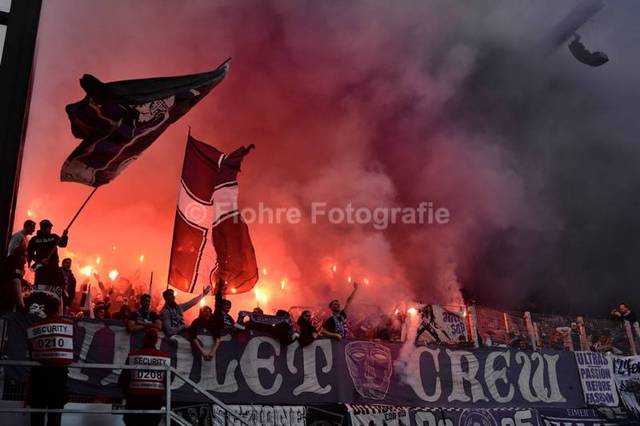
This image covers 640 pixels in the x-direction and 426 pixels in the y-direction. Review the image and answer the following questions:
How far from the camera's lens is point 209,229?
989 cm

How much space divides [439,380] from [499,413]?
119cm

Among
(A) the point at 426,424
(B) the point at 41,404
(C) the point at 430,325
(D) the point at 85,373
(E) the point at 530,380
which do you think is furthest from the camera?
(C) the point at 430,325

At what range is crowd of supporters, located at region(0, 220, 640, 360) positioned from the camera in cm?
767

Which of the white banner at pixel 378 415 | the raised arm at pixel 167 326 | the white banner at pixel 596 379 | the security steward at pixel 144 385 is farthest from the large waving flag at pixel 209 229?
the white banner at pixel 596 379

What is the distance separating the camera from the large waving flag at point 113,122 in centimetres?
824

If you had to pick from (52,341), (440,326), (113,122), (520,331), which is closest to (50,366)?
(52,341)

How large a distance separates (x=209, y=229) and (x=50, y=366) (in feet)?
14.1

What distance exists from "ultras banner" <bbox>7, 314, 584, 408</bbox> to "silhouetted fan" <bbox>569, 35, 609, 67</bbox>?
13053 mm


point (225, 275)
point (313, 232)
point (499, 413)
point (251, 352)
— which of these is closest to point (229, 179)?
point (225, 275)

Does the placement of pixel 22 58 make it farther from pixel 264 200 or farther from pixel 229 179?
pixel 264 200

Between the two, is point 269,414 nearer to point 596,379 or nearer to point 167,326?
point 167,326

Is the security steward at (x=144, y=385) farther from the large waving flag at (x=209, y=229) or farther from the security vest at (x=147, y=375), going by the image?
the large waving flag at (x=209, y=229)

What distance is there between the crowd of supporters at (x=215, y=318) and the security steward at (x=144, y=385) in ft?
3.15

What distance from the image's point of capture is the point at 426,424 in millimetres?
9031
